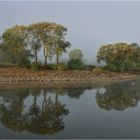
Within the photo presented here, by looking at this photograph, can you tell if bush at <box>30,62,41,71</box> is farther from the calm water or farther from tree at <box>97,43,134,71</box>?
the calm water

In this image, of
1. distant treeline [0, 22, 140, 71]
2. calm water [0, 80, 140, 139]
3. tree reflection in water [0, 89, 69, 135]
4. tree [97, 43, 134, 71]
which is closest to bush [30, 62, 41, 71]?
distant treeline [0, 22, 140, 71]

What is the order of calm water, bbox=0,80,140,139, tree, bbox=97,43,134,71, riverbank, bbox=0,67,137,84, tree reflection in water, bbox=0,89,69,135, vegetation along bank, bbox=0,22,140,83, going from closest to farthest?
1. calm water, bbox=0,80,140,139
2. tree reflection in water, bbox=0,89,69,135
3. riverbank, bbox=0,67,137,84
4. vegetation along bank, bbox=0,22,140,83
5. tree, bbox=97,43,134,71

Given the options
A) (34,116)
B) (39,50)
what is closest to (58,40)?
(39,50)

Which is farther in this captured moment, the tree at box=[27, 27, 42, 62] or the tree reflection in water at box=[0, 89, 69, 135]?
the tree at box=[27, 27, 42, 62]

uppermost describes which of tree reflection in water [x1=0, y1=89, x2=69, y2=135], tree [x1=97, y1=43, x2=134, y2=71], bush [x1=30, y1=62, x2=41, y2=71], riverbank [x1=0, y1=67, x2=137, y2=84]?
tree [x1=97, y1=43, x2=134, y2=71]

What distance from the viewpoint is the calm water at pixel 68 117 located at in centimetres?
916

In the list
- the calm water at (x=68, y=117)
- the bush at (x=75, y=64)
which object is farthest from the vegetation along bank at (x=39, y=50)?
the calm water at (x=68, y=117)

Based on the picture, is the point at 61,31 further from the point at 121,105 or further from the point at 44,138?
A: the point at 44,138

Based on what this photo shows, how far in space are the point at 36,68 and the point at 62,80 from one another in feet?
18.5

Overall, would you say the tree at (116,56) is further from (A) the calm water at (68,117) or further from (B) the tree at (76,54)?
(A) the calm water at (68,117)

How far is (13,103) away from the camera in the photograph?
14617mm

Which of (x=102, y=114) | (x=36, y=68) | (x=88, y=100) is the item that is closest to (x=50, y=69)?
(x=36, y=68)

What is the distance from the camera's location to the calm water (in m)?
9.16

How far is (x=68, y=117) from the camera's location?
11.5 m
